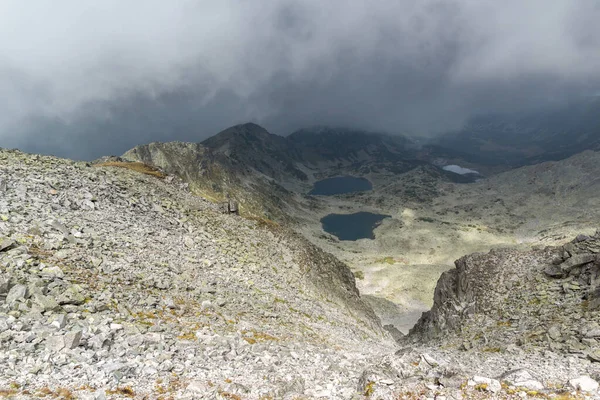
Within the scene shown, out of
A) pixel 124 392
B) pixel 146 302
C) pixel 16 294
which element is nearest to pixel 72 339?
pixel 124 392

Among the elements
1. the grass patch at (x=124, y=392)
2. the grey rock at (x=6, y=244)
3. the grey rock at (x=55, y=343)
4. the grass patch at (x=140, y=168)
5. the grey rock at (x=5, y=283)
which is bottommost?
the grass patch at (x=124, y=392)

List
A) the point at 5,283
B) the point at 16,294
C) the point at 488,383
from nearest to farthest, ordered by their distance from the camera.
A: the point at 488,383, the point at 16,294, the point at 5,283

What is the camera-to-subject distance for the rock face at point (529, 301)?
18578 mm

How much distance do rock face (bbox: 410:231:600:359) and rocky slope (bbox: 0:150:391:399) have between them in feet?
30.4

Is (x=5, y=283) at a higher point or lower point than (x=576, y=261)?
lower

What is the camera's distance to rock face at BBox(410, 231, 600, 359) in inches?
731

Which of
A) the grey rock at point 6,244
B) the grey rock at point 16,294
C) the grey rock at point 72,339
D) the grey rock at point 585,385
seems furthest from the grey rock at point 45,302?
the grey rock at point 585,385

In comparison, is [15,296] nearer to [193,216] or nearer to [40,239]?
[40,239]

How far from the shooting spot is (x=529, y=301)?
1061 inches

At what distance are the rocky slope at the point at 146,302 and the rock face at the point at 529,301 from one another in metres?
9.25

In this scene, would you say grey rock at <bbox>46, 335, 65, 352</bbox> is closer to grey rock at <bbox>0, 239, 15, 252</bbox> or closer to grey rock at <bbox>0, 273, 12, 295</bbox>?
grey rock at <bbox>0, 273, 12, 295</bbox>

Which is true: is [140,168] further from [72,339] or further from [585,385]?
[585,385]

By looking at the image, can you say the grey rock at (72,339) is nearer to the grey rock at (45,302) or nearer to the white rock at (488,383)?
the grey rock at (45,302)

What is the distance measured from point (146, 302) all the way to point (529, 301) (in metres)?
29.7
